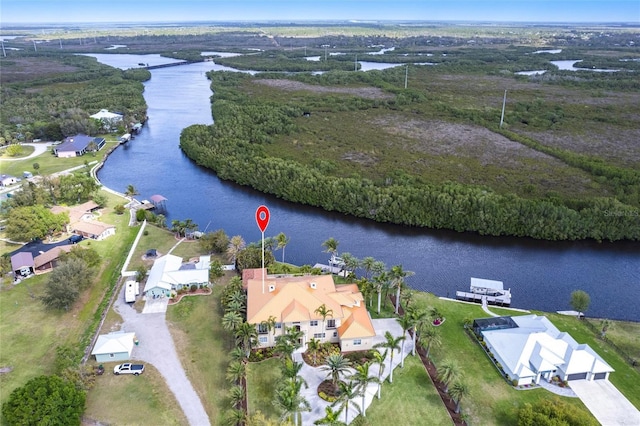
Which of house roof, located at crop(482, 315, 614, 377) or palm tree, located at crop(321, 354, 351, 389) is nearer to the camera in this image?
palm tree, located at crop(321, 354, 351, 389)

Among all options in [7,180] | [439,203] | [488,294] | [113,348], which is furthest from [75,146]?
[488,294]

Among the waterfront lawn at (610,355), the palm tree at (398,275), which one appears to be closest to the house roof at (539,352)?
the waterfront lawn at (610,355)

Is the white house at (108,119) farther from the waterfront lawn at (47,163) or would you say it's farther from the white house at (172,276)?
the white house at (172,276)

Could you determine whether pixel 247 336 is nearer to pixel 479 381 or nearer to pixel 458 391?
pixel 458 391

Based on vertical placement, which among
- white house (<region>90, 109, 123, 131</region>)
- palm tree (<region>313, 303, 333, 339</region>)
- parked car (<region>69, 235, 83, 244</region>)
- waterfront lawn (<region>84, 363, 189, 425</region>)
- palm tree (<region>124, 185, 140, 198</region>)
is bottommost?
waterfront lawn (<region>84, 363, 189, 425</region>)

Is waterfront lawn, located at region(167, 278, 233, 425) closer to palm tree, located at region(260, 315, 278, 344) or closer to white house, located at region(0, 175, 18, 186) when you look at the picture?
palm tree, located at region(260, 315, 278, 344)

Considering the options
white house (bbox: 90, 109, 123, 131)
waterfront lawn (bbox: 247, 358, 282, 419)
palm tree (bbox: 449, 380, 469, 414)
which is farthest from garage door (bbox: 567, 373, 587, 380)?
white house (bbox: 90, 109, 123, 131)
